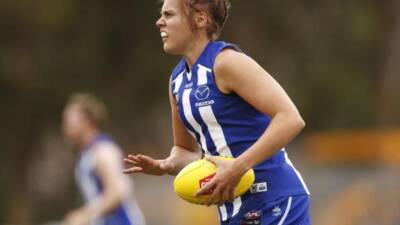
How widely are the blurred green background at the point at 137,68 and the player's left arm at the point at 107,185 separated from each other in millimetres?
14761

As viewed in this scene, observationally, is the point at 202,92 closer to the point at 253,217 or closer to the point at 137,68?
the point at 253,217

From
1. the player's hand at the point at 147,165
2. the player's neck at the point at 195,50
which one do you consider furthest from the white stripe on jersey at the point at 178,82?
the player's hand at the point at 147,165

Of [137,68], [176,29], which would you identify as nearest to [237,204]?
[176,29]

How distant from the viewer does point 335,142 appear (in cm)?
2209

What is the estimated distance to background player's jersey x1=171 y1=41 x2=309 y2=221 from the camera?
5754mm

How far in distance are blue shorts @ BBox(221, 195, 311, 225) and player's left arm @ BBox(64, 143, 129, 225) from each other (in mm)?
4516

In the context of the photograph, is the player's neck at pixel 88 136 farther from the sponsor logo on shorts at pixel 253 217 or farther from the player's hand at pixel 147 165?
the sponsor logo on shorts at pixel 253 217

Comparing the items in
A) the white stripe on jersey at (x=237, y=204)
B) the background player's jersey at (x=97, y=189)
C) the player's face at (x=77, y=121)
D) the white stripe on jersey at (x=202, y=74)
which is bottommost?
the background player's jersey at (x=97, y=189)

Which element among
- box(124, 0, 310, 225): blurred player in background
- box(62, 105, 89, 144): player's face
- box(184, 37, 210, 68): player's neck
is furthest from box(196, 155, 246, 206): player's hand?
box(62, 105, 89, 144): player's face

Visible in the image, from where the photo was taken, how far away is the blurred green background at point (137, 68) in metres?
27.7

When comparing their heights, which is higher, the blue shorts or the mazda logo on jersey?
the mazda logo on jersey

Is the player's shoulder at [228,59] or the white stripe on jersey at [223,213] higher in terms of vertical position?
the player's shoulder at [228,59]

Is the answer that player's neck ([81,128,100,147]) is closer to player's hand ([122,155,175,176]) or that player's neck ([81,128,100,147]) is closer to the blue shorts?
player's hand ([122,155,175,176])

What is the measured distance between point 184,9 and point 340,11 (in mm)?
23635
